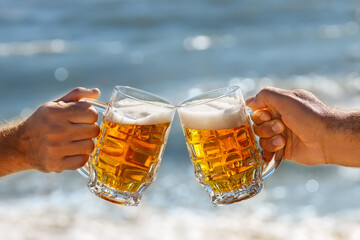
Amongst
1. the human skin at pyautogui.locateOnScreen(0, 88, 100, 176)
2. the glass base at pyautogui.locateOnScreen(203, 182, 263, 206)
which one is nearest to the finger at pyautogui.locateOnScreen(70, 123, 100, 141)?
the human skin at pyautogui.locateOnScreen(0, 88, 100, 176)

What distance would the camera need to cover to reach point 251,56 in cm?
1229

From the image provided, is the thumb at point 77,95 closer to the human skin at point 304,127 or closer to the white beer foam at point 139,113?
the white beer foam at point 139,113

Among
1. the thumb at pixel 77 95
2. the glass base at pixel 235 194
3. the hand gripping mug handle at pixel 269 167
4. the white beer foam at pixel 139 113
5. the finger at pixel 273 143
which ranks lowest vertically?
the glass base at pixel 235 194

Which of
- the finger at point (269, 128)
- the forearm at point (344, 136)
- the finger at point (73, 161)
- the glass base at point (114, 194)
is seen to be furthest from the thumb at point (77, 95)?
the forearm at point (344, 136)

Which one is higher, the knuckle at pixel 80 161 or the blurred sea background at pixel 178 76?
the knuckle at pixel 80 161

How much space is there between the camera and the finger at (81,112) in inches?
84.8

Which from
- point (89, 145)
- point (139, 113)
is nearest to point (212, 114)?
point (139, 113)

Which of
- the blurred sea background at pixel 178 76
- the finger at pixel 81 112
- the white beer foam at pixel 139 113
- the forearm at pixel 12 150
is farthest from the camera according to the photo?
the blurred sea background at pixel 178 76

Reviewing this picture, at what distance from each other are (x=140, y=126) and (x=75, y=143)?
33 centimetres

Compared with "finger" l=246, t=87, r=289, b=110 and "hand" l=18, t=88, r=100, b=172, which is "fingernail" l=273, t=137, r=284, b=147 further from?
"hand" l=18, t=88, r=100, b=172

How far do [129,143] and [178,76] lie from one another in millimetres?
8810

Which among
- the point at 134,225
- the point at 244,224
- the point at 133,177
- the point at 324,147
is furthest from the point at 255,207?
the point at 133,177

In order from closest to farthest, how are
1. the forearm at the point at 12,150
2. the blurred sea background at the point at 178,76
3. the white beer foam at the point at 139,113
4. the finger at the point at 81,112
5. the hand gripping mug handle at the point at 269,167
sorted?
1. the white beer foam at the point at 139,113
2. the finger at the point at 81,112
3. the hand gripping mug handle at the point at 269,167
4. the forearm at the point at 12,150
5. the blurred sea background at the point at 178,76

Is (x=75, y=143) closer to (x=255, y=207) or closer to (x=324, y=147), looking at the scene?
(x=324, y=147)
